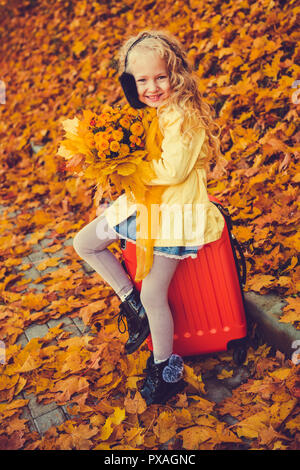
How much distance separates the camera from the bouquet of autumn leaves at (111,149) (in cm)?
176

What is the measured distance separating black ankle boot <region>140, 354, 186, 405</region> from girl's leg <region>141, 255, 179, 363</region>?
0.04 meters

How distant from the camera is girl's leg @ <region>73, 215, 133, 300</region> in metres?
2.07

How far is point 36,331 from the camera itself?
2693 millimetres

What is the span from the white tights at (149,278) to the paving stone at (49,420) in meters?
0.56

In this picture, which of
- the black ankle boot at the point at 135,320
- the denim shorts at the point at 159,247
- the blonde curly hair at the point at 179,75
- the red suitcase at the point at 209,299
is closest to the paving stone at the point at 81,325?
the black ankle boot at the point at 135,320

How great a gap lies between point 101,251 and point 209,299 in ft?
1.99

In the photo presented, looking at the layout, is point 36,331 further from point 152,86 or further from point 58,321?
point 152,86

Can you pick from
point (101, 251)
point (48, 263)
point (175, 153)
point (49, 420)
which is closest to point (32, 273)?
point (48, 263)

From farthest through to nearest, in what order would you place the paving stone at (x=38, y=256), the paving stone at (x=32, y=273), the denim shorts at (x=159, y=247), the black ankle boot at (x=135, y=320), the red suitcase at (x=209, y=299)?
the paving stone at (x=38, y=256), the paving stone at (x=32, y=273), the black ankle boot at (x=135, y=320), the red suitcase at (x=209, y=299), the denim shorts at (x=159, y=247)

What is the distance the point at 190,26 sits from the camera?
14.0ft

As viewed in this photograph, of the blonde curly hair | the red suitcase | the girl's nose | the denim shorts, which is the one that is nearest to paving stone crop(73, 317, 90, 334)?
the red suitcase

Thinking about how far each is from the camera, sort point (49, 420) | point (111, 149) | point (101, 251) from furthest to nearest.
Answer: point (101, 251)
point (49, 420)
point (111, 149)

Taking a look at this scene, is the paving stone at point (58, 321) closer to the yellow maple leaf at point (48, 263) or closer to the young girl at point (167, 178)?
the yellow maple leaf at point (48, 263)
